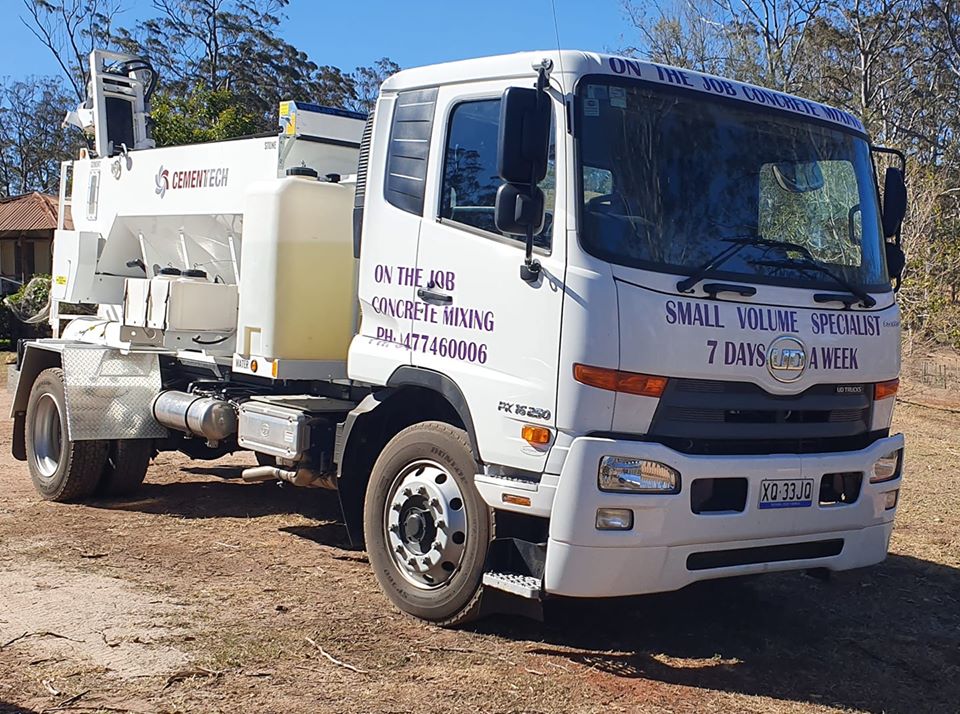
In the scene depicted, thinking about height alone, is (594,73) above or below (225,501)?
above

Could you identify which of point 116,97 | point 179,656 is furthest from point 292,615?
point 116,97

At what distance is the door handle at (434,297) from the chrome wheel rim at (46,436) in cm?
456

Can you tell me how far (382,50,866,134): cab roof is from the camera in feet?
16.5

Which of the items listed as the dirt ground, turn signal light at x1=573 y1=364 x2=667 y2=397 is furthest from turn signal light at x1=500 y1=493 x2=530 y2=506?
the dirt ground

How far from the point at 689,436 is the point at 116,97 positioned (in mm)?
6942

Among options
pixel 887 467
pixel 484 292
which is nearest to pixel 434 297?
pixel 484 292

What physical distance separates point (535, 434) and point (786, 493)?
1.26 metres

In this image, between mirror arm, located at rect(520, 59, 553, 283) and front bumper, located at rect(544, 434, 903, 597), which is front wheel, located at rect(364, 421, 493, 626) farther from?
mirror arm, located at rect(520, 59, 553, 283)

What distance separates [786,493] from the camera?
A: 16.9ft

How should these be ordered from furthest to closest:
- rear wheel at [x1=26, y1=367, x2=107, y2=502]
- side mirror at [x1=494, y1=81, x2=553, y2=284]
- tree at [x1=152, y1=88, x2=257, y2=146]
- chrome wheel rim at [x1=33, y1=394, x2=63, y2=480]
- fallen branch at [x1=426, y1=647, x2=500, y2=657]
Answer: tree at [x1=152, y1=88, x2=257, y2=146]
chrome wheel rim at [x1=33, y1=394, x2=63, y2=480]
rear wheel at [x1=26, y1=367, x2=107, y2=502]
fallen branch at [x1=426, y1=647, x2=500, y2=657]
side mirror at [x1=494, y1=81, x2=553, y2=284]

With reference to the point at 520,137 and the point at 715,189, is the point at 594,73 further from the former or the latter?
the point at 715,189

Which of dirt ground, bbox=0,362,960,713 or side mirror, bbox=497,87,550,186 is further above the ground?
side mirror, bbox=497,87,550,186

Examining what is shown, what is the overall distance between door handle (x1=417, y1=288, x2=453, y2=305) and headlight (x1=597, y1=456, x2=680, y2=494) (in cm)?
128

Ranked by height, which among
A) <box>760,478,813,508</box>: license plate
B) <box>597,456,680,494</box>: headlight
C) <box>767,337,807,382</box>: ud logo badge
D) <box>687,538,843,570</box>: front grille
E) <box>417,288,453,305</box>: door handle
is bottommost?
<box>687,538,843,570</box>: front grille
